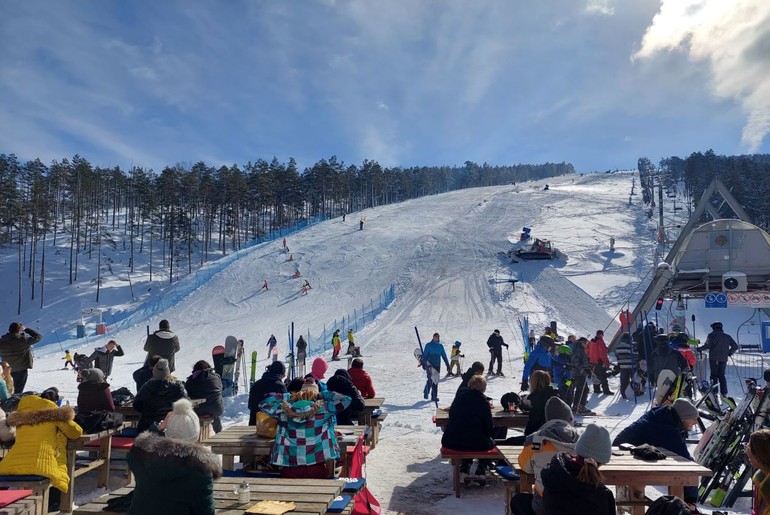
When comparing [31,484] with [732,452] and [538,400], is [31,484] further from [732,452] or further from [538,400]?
[732,452]

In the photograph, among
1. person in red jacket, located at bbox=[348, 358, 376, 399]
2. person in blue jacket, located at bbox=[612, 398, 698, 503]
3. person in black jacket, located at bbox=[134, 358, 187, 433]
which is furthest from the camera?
person in red jacket, located at bbox=[348, 358, 376, 399]

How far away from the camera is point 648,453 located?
4805 mm

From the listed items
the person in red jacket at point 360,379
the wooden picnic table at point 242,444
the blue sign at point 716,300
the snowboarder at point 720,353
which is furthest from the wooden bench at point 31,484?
the blue sign at point 716,300

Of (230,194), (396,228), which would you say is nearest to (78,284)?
(230,194)

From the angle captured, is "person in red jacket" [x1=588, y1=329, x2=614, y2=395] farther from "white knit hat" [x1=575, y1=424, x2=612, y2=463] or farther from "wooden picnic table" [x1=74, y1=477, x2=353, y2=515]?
"wooden picnic table" [x1=74, y1=477, x2=353, y2=515]

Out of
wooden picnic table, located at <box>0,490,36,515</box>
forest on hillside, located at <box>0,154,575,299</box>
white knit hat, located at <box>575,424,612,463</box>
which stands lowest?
wooden picnic table, located at <box>0,490,36,515</box>

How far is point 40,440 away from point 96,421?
3.67ft

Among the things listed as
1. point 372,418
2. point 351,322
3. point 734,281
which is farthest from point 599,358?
point 351,322

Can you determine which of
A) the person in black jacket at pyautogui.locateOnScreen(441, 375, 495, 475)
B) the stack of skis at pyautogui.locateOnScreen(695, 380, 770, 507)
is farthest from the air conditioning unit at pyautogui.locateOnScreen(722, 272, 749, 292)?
the person in black jacket at pyautogui.locateOnScreen(441, 375, 495, 475)

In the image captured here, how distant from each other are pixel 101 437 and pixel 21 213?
182 ft

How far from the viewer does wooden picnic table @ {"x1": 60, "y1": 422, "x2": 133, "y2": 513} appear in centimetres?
559

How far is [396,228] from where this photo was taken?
174 ft

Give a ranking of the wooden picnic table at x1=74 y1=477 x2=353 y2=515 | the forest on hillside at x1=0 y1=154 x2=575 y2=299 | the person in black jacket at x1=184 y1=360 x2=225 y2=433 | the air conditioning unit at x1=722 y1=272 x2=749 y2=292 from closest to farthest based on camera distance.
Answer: the wooden picnic table at x1=74 y1=477 x2=353 y2=515, the person in black jacket at x1=184 y1=360 x2=225 y2=433, the air conditioning unit at x1=722 y1=272 x2=749 y2=292, the forest on hillside at x1=0 y1=154 x2=575 y2=299

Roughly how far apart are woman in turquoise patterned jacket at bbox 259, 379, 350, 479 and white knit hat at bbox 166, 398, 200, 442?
2.87ft
